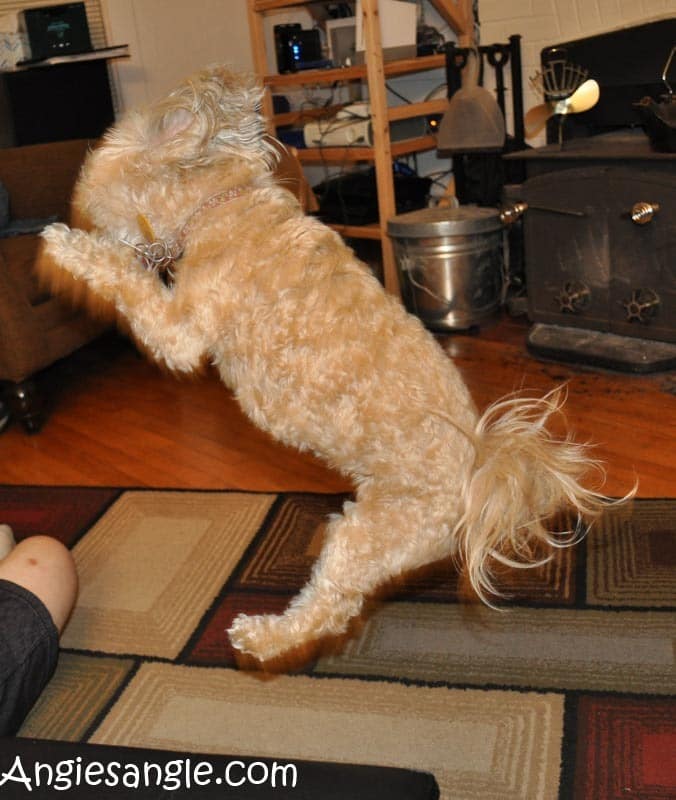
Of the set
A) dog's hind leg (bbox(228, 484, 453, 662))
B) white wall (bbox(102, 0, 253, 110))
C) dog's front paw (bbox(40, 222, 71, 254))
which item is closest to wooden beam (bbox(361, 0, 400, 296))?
white wall (bbox(102, 0, 253, 110))

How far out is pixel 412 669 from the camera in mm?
1797

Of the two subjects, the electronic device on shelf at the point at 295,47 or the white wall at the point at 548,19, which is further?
the electronic device on shelf at the point at 295,47

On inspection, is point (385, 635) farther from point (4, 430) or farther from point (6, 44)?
point (6, 44)

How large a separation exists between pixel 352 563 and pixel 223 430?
60.3 inches

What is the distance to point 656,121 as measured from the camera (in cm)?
296

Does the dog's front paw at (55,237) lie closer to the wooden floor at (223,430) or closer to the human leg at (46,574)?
the human leg at (46,574)

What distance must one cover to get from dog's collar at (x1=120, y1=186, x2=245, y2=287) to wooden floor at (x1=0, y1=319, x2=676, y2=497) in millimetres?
974

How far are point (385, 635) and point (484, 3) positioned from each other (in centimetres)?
329

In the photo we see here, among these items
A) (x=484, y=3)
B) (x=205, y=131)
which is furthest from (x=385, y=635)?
(x=484, y=3)

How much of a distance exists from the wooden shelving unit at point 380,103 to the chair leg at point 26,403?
1.68 metres

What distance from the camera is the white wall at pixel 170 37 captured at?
5445mm

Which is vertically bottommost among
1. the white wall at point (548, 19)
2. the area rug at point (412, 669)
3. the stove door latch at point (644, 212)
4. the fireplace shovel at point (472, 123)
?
the area rug at point (412, 669)

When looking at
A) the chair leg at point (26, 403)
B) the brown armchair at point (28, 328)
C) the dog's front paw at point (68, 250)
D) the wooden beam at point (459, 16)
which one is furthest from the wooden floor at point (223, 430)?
the wooden beam at point (459, 16)

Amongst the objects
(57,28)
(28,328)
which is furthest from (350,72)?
(57,28)
